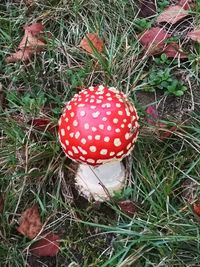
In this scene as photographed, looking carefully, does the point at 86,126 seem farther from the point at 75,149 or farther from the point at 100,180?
the point at 100,180

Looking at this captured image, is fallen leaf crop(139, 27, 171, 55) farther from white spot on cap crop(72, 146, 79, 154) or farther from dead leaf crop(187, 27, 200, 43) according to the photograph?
white spot on cap crop(72, 146, 79, 154)

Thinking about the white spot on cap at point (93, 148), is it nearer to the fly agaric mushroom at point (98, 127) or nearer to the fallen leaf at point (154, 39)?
the fly agaric mushroom at point (98, 127)

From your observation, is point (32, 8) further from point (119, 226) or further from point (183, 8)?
point (119, 226)

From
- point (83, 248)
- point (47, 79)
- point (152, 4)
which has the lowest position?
point (83, 248)

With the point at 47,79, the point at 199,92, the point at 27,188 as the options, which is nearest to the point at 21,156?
the point at 27,188

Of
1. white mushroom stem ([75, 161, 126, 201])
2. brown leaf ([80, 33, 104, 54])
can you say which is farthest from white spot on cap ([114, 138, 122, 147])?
brown leaf ([80, 33, 104, 54])

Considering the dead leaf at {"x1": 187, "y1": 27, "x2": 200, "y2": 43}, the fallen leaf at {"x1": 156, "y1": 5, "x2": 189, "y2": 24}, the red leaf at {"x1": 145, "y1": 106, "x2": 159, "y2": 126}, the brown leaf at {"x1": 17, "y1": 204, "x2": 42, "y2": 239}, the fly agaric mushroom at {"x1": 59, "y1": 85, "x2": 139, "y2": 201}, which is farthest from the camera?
the fallen leaf at {"x1": 156, "y1": 5, "x2": 189, "y2": 24}

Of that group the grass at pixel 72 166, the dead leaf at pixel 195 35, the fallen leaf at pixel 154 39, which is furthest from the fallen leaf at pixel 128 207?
the dead leaf at pixel 195 35
